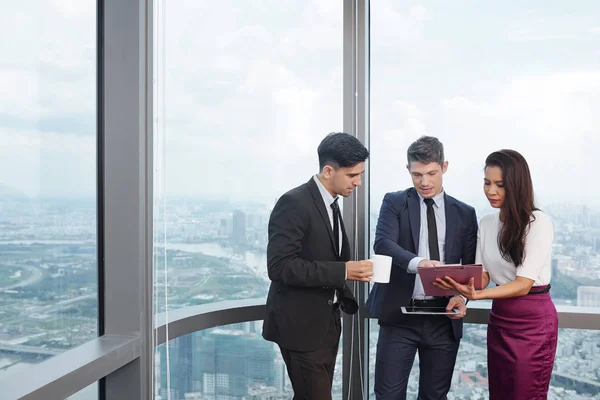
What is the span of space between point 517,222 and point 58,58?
1.73 m

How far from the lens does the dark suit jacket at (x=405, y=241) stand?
2.24 metres

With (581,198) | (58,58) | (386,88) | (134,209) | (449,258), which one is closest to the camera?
(58,58)

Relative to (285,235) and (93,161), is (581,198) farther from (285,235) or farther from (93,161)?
(93,161)

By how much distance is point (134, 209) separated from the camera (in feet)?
6.59

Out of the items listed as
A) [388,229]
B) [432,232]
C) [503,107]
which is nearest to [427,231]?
[432,232]

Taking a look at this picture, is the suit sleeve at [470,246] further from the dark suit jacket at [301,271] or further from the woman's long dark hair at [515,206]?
the dark suit jacket at [301,271]

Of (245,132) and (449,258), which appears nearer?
(449,258)

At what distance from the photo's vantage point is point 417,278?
7.56 feet

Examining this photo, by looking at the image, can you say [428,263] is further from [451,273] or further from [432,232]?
[432,232]

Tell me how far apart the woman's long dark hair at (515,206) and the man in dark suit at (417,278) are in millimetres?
221

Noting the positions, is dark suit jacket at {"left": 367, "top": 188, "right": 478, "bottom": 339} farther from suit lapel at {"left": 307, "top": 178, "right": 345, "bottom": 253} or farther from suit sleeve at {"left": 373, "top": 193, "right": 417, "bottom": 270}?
suit lapel at {"left": 307, "top": 178, "right": 345, "bottom": 253}

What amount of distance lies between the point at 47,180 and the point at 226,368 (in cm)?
129

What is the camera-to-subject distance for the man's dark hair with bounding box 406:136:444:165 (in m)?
2.20

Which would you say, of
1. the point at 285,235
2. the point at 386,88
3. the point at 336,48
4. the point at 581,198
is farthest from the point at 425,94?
the point at 285,235
